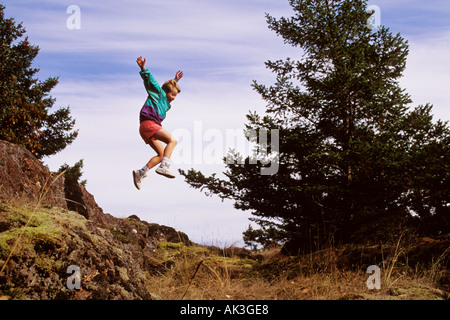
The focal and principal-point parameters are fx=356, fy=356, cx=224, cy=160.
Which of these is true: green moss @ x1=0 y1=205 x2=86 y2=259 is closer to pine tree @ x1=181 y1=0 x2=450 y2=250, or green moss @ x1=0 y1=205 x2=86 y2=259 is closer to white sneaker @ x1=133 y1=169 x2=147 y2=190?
white sneaker @ x1=133 y1=169 x2=147 y2=190

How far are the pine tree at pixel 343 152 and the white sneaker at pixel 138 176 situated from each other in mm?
5200

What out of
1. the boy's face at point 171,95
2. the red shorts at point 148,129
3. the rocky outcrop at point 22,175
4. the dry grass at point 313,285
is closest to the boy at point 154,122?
the red shorts at point 148,129

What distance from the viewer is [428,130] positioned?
1114 centimetres

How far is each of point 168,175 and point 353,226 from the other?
6650mm

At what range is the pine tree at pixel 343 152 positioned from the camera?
987 centimetres

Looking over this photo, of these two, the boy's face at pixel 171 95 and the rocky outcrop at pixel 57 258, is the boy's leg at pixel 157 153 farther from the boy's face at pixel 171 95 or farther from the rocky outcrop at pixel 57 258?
the rocky outcrop at pixel 57 258

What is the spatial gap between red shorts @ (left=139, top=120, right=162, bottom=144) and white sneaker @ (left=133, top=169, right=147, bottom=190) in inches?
22.3

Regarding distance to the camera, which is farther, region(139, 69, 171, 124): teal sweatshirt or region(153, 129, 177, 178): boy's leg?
region(139, 69, 171, 124): teal sweatshirt

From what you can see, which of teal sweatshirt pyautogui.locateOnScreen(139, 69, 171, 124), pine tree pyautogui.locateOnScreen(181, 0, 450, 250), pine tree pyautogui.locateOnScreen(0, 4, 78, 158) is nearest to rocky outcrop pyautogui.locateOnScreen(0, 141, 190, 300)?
teal sweatshirt pyautogui.locateOnScreen(139, 69, 171, 124)

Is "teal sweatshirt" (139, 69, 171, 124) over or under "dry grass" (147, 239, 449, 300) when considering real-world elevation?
over

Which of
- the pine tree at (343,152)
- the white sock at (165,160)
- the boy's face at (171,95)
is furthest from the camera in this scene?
the pine tree at (343,152)

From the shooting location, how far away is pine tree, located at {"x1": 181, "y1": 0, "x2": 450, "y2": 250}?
9867mm

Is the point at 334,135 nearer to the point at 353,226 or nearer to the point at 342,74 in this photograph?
the point at 342,74

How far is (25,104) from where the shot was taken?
1396 centimetres
